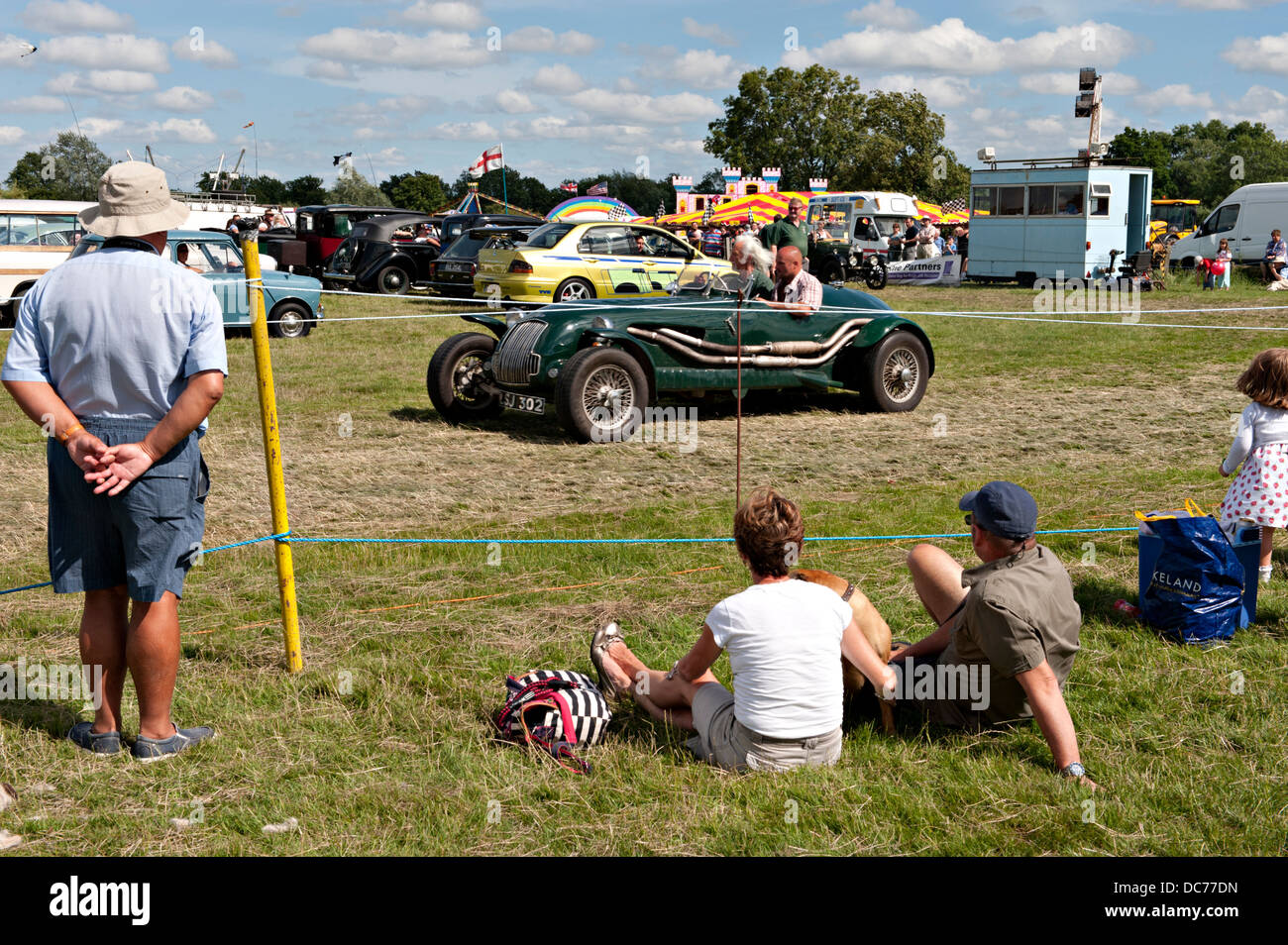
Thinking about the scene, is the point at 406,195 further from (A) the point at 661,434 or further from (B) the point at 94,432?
(B) the point at 94,432

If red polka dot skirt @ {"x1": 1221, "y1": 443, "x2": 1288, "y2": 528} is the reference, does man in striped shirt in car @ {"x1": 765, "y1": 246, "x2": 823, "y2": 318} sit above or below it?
above

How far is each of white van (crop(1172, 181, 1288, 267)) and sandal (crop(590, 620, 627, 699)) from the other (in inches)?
1056

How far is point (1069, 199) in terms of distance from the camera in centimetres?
2533

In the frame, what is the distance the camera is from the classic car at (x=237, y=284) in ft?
49.3

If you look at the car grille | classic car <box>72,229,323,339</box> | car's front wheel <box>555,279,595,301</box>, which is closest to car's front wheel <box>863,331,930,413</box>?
the car grille

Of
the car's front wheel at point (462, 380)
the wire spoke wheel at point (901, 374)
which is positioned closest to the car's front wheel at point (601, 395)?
the car's front wheel at point (462, 380)

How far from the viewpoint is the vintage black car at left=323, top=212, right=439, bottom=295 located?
21406 mm

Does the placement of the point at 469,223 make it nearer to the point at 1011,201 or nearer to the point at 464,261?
the point at 464,261

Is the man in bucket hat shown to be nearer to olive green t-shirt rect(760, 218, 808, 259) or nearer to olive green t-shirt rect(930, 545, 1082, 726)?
olive green t-shirt rect(930, 545, 1082, 726)

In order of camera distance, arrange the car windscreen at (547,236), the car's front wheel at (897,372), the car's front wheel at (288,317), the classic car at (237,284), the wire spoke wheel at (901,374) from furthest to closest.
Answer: the car windscreen at (547,236)
the car's front wheel at (288,317)
the classic car at (237,284)
the wire spoke wheel at (901,374)
the car's front wheel at (897,372)

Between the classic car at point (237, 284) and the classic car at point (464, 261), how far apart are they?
3491 millimetres

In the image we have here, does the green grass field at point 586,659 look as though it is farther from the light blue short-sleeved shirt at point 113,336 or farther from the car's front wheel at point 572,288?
the car's front wheel at point 572,288

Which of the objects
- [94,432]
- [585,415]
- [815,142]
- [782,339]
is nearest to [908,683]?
[94,432]
